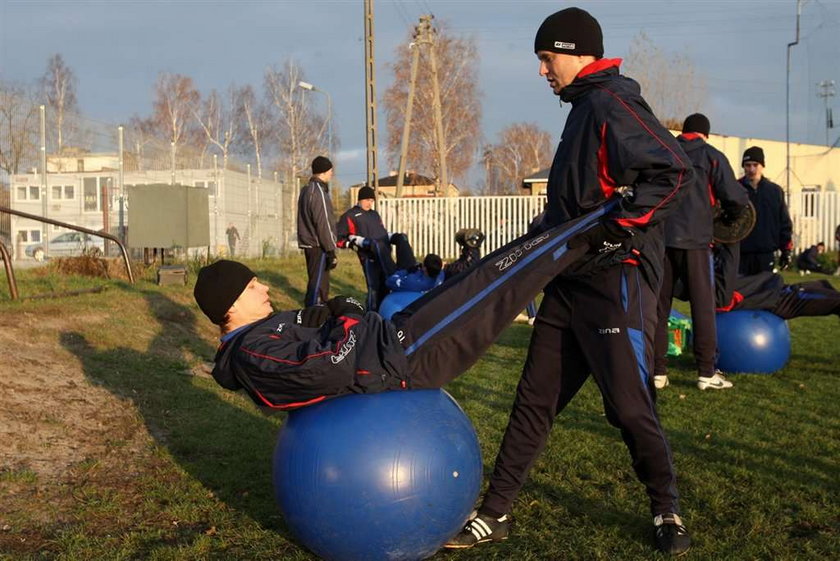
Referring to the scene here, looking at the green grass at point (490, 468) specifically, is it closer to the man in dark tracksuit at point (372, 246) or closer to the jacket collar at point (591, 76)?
the jacket collar at point (591, 76)

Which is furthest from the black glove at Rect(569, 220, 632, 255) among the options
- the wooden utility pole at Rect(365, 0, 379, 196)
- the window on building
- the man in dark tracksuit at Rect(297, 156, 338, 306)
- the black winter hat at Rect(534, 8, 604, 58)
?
the wooden utility pole at Rect(365, 0, 379, 196)

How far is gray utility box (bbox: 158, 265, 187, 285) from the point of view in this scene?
512 inches

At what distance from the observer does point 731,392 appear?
24.5 feet

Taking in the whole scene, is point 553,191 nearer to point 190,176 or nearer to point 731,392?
point 731,392

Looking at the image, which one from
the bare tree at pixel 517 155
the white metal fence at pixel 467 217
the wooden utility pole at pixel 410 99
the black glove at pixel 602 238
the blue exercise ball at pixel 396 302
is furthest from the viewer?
the bare tree at pixel 517 155

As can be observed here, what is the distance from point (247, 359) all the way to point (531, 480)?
6.54 ft

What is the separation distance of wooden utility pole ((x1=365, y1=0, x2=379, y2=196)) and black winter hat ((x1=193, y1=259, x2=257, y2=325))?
19549 millimetres

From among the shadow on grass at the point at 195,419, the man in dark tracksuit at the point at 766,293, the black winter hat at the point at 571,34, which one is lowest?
the shadow on grass at the point at 195,419

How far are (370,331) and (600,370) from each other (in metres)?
1.05

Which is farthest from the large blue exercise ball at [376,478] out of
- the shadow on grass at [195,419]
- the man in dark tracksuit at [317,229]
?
the man in dark tracksuit at [317,229]

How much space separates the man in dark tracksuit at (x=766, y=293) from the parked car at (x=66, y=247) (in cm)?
1041

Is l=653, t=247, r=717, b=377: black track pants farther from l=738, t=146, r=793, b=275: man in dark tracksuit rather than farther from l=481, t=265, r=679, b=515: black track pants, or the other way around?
l=481, t=265, r=679, b=515: black track pants

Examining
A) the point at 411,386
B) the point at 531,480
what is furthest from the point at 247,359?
the point at 531,480

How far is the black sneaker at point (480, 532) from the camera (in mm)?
3979
